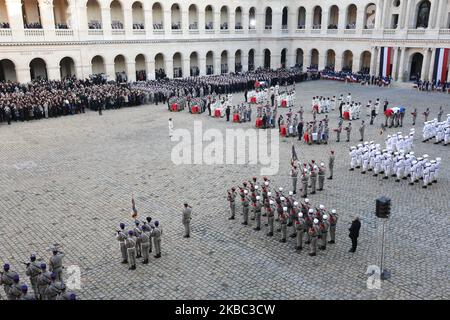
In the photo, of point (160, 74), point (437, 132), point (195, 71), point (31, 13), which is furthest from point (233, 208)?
point (195, 71)

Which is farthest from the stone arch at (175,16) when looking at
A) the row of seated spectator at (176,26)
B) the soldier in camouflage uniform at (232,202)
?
the soldier in camouflage uniform at (232,202)

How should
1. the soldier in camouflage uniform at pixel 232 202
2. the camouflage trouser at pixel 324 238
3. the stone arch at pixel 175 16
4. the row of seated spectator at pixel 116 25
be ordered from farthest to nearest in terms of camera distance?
the stone arch at pixel 175 16
the row of seated spectator at pixel 116 25
the soldier in camouflage uniform at pixel 232 202
the camouflage trouser at pixel 324 238

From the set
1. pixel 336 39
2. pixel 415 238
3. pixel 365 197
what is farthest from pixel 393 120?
pixel 336 39

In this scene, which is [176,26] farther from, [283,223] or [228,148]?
[283,223]

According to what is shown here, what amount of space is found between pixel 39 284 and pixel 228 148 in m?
13.8

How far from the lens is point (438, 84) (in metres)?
40.5

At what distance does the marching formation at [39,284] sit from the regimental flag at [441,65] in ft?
137

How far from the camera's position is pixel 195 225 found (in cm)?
1354

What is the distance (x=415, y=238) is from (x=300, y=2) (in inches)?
1841

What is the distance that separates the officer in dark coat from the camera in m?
11.4

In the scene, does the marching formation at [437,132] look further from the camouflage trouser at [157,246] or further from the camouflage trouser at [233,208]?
the camouflage trouser at [157,246]

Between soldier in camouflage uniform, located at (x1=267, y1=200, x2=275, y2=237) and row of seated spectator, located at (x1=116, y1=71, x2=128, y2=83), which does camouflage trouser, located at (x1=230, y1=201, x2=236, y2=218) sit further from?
row of seated spectator, located at (x1=116, y1=71, x2=128, y2=83)

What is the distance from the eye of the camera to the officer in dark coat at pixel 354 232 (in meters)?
11.4

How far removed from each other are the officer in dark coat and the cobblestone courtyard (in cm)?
35
